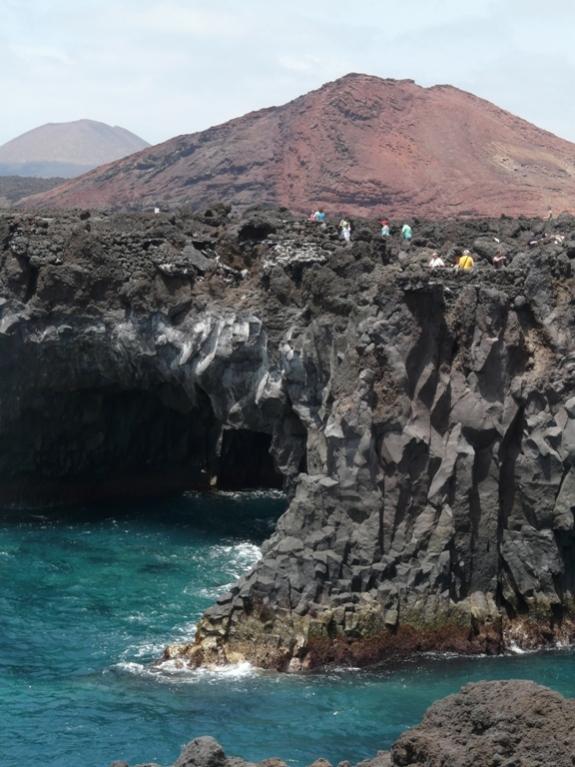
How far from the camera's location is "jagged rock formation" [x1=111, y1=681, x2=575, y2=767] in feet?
70.0

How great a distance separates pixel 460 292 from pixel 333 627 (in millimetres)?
10823

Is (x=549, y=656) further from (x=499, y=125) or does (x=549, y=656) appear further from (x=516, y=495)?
(x=499, y=125)

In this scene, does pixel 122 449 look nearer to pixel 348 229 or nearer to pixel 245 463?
pixel 245 463

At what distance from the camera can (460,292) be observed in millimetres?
42312

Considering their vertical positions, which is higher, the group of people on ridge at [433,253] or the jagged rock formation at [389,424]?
the group of people on ridge at [433,253]

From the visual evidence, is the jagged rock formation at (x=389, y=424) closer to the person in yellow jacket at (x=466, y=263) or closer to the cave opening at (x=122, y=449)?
the person in yellow jacket at (x=466, y=263)

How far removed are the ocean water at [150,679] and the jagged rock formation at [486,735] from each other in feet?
29.4

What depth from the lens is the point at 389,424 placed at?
4156 cm

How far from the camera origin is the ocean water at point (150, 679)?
32.6m

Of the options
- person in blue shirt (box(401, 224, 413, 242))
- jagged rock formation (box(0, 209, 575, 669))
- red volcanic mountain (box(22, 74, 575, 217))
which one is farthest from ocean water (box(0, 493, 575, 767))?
red volcanic mountain (box(22, 74, 575, 217))

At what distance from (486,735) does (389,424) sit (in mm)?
20176

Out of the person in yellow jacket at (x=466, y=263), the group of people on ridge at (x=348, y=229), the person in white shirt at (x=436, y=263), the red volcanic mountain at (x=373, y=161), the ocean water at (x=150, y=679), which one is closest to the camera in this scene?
the ocean water at (x=150, y=679)

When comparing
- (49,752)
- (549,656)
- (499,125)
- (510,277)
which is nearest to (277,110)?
(499,125)

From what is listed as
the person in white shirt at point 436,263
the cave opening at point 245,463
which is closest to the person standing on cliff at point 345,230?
the person in white shirt at point 436,263
